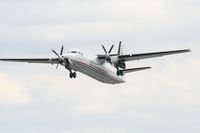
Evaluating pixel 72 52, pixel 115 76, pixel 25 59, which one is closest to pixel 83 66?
pixel 72 52

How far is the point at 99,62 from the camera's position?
275ft

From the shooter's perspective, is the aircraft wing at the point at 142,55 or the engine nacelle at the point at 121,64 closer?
the aircraft wing at the point at 142,55

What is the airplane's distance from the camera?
79688mm

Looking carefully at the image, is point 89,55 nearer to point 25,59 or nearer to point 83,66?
point 83,66

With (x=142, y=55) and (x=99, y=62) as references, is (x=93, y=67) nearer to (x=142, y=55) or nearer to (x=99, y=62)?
(x=99, y=62)

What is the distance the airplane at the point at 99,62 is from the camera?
7969 centimetres

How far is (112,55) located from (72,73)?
768 centimetres

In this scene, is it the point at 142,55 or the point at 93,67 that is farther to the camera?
the point at 142,55

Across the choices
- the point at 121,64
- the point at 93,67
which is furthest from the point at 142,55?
the point at 93,67

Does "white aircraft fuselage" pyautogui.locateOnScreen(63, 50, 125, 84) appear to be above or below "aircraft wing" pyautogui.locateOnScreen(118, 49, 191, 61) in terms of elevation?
below

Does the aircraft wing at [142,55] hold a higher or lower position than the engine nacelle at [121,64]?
higher

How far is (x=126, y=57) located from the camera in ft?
285

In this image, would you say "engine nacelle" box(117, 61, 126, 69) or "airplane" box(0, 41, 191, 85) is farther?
"engine nacelle" box(117, 61, 126, 69)

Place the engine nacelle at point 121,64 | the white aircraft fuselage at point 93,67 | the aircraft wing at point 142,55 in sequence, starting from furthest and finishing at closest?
the engine nacelle at point 121,64 < the aircraft wing at point 142,55 < the white aircraft fuselage at point 93,67
